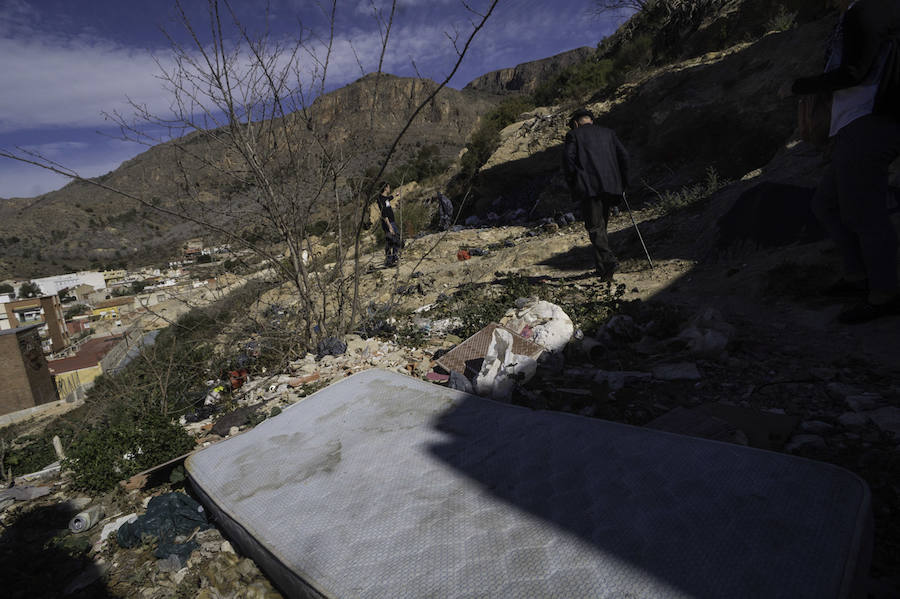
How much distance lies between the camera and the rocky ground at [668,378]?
4.70 feet

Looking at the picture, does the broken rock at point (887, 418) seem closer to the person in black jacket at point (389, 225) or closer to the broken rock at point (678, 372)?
the broken rock at point (678, 372)

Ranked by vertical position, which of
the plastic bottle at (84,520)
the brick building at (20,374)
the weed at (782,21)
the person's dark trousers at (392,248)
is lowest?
the brick building at (20,374)

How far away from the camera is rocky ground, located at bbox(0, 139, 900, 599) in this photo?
1434 millimetres

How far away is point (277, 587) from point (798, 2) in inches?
513

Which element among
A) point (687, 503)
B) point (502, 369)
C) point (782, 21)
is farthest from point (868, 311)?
point (782, 21)

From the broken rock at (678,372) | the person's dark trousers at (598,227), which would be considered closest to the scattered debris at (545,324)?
the broken rock at (678,372)

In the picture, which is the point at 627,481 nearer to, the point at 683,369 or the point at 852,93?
the point at 683,369

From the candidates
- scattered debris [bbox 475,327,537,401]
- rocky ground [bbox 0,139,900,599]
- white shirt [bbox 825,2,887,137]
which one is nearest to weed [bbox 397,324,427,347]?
rocky ground [bbox 0,139,900,599]

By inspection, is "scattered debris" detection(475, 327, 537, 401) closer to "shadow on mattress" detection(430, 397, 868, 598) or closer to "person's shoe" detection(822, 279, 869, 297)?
"shadow on mattress" detection(430, 397, 868, 598)

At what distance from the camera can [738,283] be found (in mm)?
3223

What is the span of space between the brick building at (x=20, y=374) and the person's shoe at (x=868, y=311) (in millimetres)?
31762

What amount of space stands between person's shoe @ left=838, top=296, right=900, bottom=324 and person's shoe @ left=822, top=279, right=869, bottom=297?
0.80 ft

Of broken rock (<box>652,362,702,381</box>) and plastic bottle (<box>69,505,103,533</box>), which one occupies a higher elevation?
broken rock (<box>652,362,702,381</box>)

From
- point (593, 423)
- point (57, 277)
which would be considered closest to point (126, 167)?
point (593, 423)
